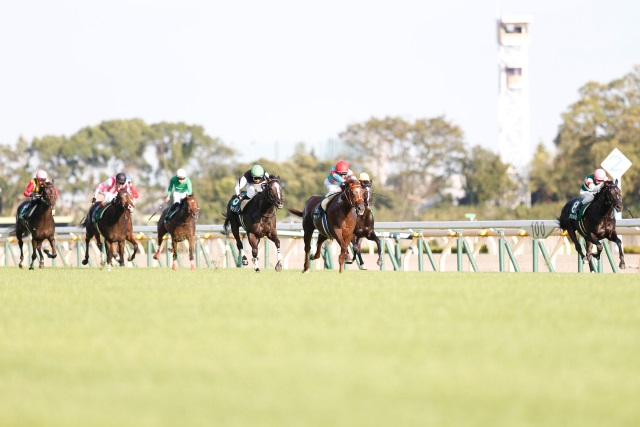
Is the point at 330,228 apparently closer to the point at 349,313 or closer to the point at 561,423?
the point at 349,313

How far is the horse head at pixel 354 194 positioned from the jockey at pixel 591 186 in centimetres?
379

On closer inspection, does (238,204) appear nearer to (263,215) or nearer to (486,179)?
(263,215)

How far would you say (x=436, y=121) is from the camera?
6172cm

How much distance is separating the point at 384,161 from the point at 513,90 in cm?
2396

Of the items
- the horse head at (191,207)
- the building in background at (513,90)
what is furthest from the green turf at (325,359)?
the building in background at (513,90)

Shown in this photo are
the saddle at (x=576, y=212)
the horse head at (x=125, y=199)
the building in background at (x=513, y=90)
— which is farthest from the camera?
the building in background at (x=513, y=90)

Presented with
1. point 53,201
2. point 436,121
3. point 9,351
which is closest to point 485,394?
point 9,351

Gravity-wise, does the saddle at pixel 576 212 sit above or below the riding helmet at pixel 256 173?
below

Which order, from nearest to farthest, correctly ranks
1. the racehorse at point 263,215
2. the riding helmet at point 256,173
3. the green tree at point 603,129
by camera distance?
the racehorse at point 263,215, the riding helmet at point 256,173, the green tree at point 603,129

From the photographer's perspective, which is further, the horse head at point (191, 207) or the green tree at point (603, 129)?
the green tree at point (603, 129)

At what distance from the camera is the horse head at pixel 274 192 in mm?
17641

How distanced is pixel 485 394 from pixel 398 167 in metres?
57.9

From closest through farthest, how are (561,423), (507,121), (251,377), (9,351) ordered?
(561,423) < (251,377) < (9,351) < (507,121)

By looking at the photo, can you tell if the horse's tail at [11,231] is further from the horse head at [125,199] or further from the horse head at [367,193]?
the horse head at [367,193]
